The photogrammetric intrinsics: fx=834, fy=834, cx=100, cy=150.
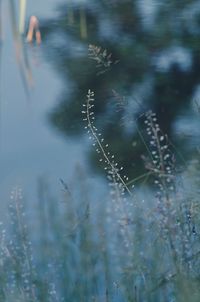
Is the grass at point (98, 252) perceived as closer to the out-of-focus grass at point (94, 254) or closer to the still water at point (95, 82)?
the out-of-focus grass at point (94, 254)

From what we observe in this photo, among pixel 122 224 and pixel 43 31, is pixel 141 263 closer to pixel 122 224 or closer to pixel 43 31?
pixel 122 224

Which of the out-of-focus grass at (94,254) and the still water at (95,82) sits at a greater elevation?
the out-of-focus grass at (94,254)

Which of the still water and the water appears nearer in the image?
the water

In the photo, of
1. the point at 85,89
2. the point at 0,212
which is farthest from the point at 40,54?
the point at 0,212

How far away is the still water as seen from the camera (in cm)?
336

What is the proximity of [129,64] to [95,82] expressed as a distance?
0.25m

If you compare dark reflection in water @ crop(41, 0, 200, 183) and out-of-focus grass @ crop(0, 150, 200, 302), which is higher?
out-of-focus grass @ crop(0, 150, 200, 302)

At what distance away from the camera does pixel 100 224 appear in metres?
1.49

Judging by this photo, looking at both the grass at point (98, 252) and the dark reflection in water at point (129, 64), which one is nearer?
the grass at point (98, 252)

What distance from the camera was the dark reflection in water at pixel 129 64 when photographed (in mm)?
3471

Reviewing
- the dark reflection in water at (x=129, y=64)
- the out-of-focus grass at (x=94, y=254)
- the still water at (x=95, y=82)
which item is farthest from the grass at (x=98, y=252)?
the dark reflection in water at (x=129, y=64)

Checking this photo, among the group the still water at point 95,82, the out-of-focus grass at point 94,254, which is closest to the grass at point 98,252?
the out-of-focus grass at point 94,254

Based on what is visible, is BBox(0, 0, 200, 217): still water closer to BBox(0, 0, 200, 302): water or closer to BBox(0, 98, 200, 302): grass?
BBox(0, 0, 200, 302): water

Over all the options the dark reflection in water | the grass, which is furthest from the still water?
the grass
